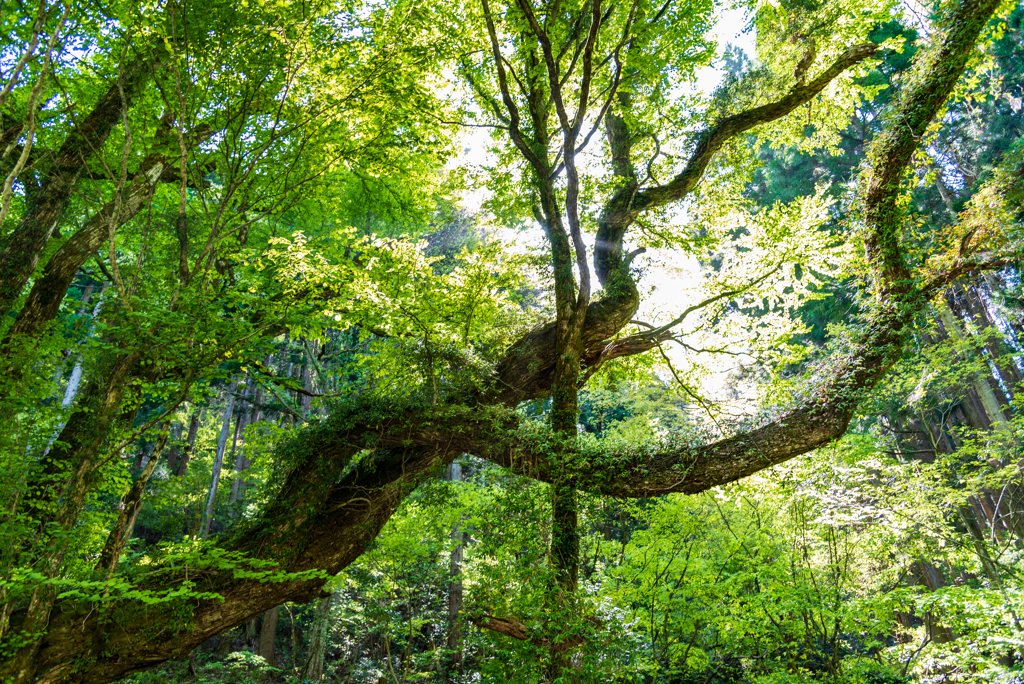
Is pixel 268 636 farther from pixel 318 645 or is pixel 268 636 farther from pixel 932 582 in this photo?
pixel 932 582

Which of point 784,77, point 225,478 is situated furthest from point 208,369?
point 225,478

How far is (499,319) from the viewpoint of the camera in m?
6.04

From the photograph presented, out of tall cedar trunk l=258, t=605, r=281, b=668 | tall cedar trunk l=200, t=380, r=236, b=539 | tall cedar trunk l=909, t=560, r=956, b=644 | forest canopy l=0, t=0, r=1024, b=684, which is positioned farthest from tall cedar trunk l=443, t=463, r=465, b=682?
tall cedar trunk l=909, t=560, r=956, b=644

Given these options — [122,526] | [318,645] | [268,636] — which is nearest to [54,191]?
[122,526]

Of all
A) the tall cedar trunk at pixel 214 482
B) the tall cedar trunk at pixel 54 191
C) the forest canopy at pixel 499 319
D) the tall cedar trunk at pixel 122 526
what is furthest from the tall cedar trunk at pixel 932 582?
the tall cedar trunk at pixel 214 482

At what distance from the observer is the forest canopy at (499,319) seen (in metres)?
4.30

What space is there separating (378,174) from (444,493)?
4.32 metres

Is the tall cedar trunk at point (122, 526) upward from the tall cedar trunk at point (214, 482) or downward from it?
downward

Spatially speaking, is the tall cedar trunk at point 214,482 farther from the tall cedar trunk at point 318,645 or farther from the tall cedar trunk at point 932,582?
the tall cedar trunk at point 932,582

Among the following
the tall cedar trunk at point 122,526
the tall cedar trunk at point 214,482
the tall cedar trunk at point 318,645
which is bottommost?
the tall cedar trunk at point 318,645

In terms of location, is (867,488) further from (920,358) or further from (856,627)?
(920,358)

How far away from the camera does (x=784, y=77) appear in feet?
19.9

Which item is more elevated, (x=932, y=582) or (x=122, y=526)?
(x=932, y=582)

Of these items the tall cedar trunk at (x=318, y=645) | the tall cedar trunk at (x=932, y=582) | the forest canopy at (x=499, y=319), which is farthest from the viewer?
the tall cedar trunk at (x=318, y=645)
